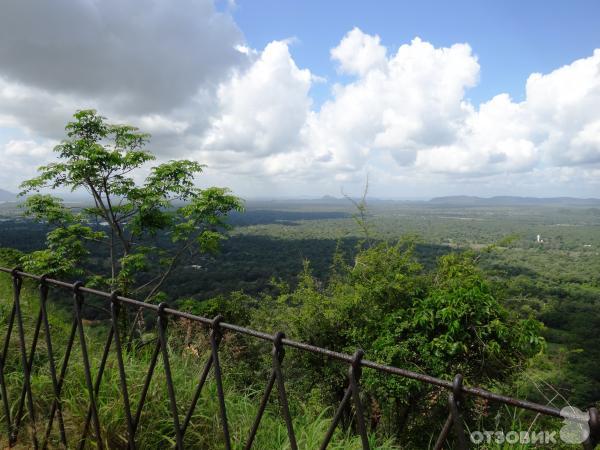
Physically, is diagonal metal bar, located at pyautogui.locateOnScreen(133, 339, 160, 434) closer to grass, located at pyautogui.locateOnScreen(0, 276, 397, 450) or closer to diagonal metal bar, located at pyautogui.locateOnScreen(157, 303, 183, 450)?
diagonal metal bar, located at pyautogui.locateOnScreen(157, 303, 183, 450)

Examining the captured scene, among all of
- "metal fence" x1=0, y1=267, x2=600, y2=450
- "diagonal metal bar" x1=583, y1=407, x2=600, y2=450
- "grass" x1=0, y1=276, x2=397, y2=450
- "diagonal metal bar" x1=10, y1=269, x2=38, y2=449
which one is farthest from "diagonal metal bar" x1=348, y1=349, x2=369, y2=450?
"diagonal metal bar" x1=10, y1=269, x2=38, y2=449

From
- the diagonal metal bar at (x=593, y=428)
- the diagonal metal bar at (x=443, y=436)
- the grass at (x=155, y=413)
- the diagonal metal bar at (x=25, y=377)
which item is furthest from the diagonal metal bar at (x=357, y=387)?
the diagonal metal bar at (x=25, y=377)

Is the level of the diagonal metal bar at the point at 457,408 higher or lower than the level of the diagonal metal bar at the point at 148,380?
higher

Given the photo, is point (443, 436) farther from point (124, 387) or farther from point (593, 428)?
point (124, 387)

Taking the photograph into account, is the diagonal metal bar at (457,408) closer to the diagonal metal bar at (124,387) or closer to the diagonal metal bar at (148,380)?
the diagonal metal bar at (148,380)

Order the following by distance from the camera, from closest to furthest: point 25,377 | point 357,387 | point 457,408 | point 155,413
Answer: point 457,408
point 357,387
point 155,413
point 25,377

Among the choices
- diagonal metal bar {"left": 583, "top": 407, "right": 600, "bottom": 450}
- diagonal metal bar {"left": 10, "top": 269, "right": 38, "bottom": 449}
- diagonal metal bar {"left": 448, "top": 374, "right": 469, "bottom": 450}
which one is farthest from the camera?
diagonal metal bar {"left": 10, "top": 269, "right": 38, "bottom": 449}

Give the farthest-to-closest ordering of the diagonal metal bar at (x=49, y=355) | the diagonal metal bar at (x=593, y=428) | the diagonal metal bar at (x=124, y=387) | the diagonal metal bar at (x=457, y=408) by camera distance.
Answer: the diagonal metal bar at (x=49, y=355) < the diagonal metal bar at (x=124, y=387) < the diagonal metal bar at (x=457, y=408) < the diagonal metal bar at (x=593, y=428)

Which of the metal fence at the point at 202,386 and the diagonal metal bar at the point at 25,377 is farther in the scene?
the diagonal metal bar at the point at 25,377

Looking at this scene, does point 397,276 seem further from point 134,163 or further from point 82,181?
point 82,181

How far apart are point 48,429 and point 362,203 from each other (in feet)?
33.4

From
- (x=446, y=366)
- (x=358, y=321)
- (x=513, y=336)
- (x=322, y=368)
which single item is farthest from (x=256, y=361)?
(x=513, y=336)

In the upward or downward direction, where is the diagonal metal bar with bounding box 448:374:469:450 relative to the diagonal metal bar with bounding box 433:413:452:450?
upward

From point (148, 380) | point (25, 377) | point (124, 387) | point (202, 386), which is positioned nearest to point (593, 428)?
point (202, 386)
